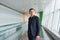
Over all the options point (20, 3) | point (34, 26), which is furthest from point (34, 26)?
point (20, 3)

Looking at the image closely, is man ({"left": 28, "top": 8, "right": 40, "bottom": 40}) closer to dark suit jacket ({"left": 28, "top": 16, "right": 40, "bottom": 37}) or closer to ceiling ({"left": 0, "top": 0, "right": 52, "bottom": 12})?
dark suit jacket ({"left": 28, "top": 16, "right": 40, "bottom": 37})

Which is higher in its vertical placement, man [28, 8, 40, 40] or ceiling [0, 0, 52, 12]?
ceiling [0, 0, 52, 12]

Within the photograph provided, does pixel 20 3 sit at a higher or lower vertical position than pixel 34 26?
higher

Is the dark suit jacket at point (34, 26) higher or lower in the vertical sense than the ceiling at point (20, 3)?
lower

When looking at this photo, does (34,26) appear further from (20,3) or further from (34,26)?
(20,3)

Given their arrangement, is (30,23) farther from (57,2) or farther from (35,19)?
(57,2)

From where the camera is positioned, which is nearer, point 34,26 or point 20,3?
point 34,26

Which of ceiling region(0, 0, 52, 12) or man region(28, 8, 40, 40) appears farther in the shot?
ceiling region(0, 0, 52, 12)

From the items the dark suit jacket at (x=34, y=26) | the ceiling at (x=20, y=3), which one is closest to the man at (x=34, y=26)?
the dark suit jacket at (x=34, y=26)

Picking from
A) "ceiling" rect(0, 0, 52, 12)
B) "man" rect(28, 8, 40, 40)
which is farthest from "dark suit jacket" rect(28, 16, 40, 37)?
"ceiling" rect(0, 0, 52, 12)

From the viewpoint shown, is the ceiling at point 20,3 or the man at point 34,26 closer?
the man at point 34,26

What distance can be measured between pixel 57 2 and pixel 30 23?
17.3ft

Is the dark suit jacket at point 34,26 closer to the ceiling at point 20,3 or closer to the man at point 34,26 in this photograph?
the man at point 34,26

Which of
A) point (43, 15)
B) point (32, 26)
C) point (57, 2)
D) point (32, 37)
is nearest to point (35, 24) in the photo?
point (32, 26)
